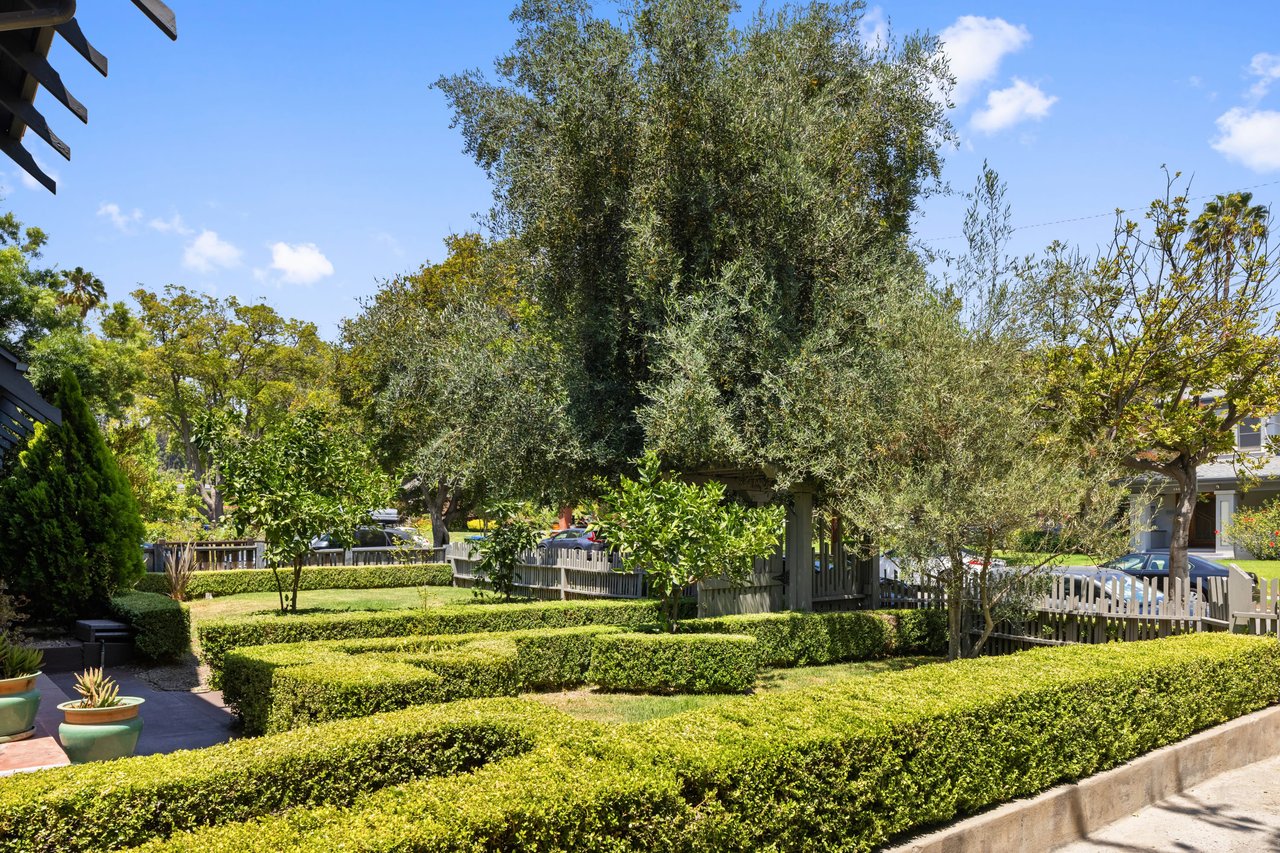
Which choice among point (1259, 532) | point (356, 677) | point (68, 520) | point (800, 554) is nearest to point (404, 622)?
point (356, 677)

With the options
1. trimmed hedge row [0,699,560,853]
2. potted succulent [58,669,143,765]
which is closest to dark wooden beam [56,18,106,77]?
trimmed hedge row [0,699,560,853]

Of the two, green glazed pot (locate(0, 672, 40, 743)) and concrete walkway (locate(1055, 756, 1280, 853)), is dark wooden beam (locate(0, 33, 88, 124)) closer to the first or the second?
green glazed pot (locate(0, 672, 40, 743))

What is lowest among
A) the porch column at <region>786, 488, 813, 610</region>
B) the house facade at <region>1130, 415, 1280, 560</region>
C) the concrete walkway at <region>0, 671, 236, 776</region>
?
the concrete walkway at <region>0, 671, 236, 776</region>

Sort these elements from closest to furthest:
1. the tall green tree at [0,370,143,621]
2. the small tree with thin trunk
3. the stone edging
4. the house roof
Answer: the stone edging
the small tree with thin trunk
the tall green tree at [0,370,143,621]
the house roof

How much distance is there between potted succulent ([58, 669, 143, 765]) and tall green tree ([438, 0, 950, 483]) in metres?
7.81

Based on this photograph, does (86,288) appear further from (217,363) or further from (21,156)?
(21,156)

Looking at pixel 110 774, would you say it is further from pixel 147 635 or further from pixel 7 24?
pixel 147 635

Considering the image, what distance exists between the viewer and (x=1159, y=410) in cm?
1588

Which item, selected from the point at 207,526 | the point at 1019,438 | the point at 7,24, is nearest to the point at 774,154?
the point at 1019,438

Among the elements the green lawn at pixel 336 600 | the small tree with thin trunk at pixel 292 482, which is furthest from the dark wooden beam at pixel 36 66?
the green lawn at pixel 336 600

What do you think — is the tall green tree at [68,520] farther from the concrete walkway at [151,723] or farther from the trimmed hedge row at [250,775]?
the trimmed hedge row at [250,775]

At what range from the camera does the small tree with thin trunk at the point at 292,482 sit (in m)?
12.5

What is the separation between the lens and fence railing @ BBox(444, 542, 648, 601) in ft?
66.6

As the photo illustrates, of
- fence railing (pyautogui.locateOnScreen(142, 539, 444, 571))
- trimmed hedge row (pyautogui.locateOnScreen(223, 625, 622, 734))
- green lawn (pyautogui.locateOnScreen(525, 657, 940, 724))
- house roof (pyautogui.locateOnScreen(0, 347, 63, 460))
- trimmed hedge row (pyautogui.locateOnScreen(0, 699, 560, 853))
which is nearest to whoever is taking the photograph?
trimmed hedge row (pyautogui.locateOnScreen(0, 699, 560, 853))
